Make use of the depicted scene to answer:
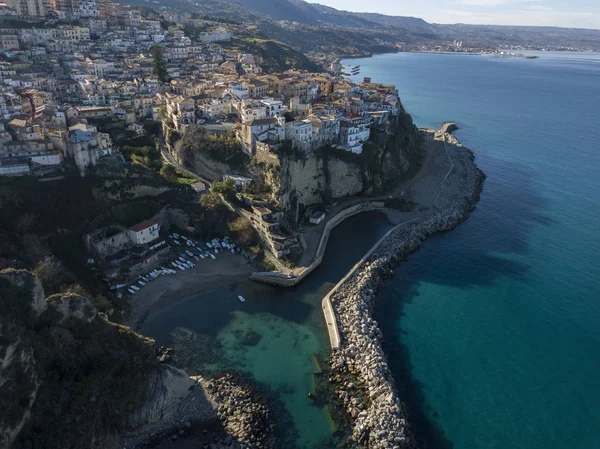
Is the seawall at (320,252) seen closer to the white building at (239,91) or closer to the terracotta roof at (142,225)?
the terracotta roof at (142,225)

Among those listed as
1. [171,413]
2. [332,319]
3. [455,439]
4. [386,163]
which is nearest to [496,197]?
[386,163]

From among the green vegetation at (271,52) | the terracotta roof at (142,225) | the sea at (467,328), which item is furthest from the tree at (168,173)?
the green vegetation at (271,52)

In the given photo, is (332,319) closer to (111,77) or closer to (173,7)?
(111,77)

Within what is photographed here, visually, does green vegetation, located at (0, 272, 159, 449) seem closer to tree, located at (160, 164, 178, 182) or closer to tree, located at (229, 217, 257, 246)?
tree, located at (229, 217, 257, 246)

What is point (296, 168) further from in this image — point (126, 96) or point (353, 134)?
point (126, 96)

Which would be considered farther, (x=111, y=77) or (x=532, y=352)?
(x=111, y=77)

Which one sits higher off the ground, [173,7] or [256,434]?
[173,7]

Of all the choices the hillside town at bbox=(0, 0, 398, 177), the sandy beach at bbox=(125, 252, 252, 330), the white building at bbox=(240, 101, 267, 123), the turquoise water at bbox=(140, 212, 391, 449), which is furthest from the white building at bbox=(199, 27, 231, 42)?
the turquoise water at bbox=(140, 212, 391, 449)
